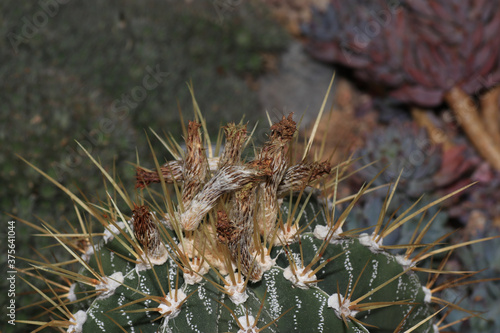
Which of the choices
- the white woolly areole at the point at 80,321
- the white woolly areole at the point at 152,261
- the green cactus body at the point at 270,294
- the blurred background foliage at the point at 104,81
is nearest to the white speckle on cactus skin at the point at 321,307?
the green cactus body at the point at 270,294

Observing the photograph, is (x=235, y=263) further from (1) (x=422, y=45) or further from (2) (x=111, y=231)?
(1) (x=422, y=45)

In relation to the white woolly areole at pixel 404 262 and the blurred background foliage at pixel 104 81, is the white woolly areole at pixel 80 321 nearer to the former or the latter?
the blurred background foliage at pixel 104 81

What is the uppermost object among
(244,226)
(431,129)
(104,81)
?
(244,226)

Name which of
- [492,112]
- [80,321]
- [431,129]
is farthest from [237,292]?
[492,112]

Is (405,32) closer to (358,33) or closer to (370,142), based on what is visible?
(358,33)

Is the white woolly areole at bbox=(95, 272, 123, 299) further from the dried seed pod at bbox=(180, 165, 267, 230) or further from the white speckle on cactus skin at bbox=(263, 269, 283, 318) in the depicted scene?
the white speckle on cactus skin at bbox=(263, 269, 283, 318)

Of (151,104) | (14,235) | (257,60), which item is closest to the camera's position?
(14,235)

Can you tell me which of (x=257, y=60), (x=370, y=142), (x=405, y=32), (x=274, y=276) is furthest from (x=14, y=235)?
(x=405, y=32)
